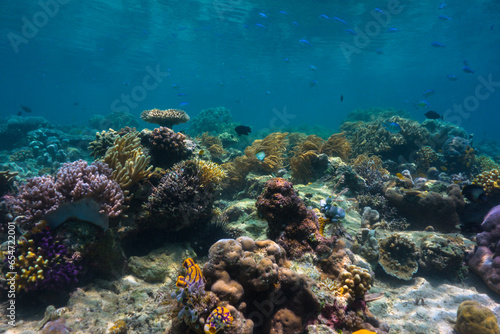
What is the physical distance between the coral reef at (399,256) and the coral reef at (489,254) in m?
1.23

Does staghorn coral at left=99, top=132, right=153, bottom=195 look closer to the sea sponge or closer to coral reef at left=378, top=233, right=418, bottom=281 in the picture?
coral reef at left=378, top=233, right=418, bottom=281

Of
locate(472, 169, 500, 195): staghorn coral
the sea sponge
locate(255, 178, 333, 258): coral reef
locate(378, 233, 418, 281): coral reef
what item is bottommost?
locate(378, 233, 418, 281): coral reef

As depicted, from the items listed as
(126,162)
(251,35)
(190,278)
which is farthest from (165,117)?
(251,35)

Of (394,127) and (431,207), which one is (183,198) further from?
(394,127)

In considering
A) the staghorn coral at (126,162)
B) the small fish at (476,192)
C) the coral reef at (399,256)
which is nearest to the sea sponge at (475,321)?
the coral reef at (399,256)

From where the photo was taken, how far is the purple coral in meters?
3.76

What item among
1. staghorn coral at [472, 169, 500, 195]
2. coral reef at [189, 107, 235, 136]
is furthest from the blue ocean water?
staghorn coral at [472, 169, 500, 195]

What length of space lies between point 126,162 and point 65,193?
1195 millimetres

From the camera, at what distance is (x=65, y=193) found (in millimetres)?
3969

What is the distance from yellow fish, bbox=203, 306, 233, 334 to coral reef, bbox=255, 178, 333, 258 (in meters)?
1.73

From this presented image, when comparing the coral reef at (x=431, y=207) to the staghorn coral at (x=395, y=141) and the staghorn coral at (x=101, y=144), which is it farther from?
the staghorn coral at (x=101, y=144)

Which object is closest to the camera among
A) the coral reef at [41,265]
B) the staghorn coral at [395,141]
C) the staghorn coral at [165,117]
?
the coral reef at [41,265]

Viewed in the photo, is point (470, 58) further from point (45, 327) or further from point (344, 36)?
point (45, 327)

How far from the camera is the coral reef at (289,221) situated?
4102mm
